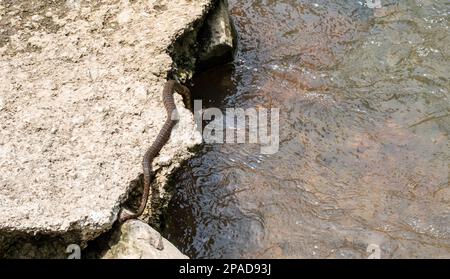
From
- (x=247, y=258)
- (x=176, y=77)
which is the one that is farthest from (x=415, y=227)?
(x=176, y=77)

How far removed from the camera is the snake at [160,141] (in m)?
4.24

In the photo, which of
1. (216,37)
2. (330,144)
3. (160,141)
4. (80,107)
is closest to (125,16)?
(216,37)

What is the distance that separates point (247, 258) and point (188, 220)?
59 centimetres

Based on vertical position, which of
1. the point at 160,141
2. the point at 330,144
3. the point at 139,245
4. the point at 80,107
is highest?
the point at 80,107

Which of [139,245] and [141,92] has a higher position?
[141,92]

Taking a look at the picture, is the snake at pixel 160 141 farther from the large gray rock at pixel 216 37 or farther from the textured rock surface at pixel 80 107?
the large gray rock at pixel 216 37

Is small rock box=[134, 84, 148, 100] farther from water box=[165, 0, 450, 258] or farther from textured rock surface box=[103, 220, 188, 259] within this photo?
textured rock surface box=[103, 220, 188, 259]

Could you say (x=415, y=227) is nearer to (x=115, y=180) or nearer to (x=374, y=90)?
(x=374, y=90)

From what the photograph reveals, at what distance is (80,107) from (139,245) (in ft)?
4.26

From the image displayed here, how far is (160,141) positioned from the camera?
448cm

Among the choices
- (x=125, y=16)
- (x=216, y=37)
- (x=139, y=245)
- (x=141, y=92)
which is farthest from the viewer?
(x=216, y=37)

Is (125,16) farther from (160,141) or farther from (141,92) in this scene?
(160,141)

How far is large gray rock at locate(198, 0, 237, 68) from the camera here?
19.5 ft

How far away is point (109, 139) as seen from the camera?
177 inches
